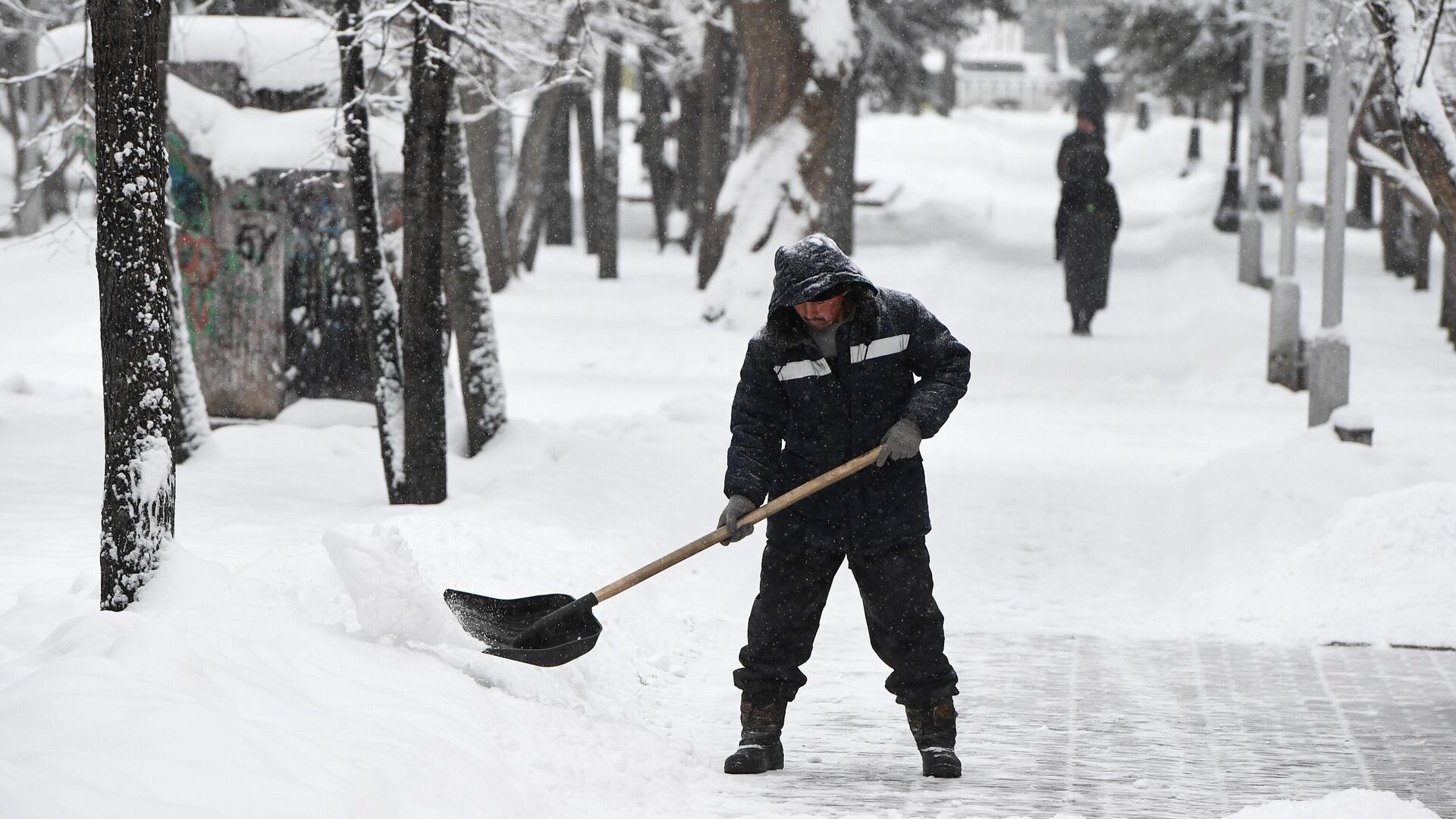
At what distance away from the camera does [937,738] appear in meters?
4.99

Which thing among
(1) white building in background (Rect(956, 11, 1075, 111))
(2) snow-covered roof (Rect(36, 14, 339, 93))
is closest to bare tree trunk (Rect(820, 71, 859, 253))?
(2) snow-covered roof (Rect(36, 14, 339, 93))

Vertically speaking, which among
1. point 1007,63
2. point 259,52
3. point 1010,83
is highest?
point 1007,63

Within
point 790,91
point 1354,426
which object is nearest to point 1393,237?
point 790,91

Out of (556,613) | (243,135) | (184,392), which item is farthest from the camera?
(243,135)

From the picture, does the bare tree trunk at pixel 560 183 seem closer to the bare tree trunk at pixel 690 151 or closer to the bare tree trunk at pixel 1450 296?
the bare tree trunk at pixel 690 151

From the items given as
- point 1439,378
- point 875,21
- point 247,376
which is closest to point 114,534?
point 247,376

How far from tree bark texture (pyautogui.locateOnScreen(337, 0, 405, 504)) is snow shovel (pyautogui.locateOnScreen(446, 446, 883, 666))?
3.22m

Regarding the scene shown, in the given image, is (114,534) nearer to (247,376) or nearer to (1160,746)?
(1160,746)

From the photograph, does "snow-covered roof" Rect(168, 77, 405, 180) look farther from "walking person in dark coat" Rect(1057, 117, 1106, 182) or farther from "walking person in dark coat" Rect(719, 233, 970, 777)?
"walking person in dark coat" Rect(1057, 117, 1106, 182)

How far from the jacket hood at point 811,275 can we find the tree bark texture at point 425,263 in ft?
11.7

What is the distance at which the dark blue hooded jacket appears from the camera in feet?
16.4

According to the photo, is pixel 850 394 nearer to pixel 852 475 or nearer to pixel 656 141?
→ pixel 852 475

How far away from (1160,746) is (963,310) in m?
15.7

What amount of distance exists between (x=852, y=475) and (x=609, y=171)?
1987 centimetres
